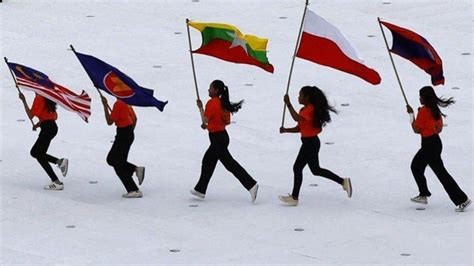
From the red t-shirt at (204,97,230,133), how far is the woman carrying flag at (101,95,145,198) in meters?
0.87

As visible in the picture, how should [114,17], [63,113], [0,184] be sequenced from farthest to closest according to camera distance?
[114,17] < [63,113] < [0,184]

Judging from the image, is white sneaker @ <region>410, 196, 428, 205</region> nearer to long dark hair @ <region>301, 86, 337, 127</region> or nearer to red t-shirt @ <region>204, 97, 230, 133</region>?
long dark hair @ <region>301, 86, 337, 127</region>

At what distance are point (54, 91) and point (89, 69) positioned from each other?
50 cm

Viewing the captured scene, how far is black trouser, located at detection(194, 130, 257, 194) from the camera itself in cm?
1705

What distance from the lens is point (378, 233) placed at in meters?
15.9

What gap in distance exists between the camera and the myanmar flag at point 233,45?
1741 centimetres

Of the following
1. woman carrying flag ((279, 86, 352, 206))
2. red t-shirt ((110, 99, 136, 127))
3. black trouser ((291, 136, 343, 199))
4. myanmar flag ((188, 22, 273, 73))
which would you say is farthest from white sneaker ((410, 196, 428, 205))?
red t-shirt ((110, 99, 136, 127))

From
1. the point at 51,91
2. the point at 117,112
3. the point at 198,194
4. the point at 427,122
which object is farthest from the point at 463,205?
the point at 51,91

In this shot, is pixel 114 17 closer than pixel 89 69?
No

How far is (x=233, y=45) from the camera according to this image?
17547 mm

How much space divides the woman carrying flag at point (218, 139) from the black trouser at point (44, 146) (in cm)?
168

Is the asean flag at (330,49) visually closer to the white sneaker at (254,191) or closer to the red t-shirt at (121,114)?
the white sneaker at (254,191)

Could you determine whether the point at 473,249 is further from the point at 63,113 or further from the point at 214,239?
the point at 63,113

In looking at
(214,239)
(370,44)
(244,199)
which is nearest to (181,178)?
(244,199)
